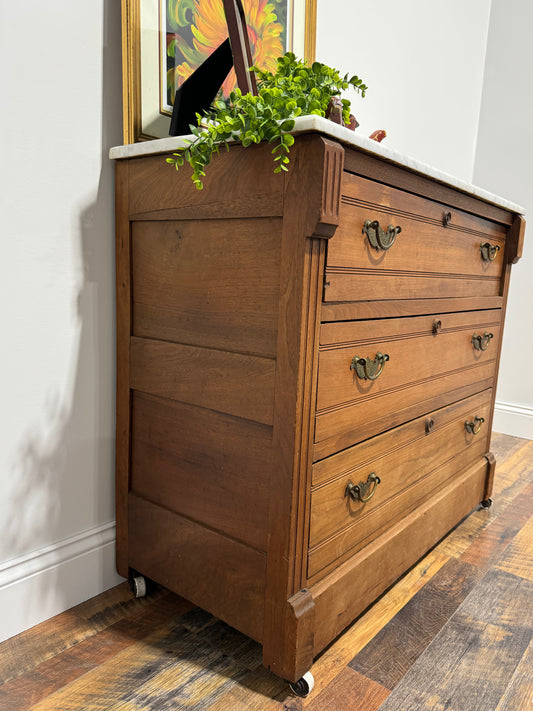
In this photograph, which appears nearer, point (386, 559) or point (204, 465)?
point (204, 465)

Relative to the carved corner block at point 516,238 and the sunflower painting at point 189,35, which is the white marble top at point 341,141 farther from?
the carved corner block at point 516,238

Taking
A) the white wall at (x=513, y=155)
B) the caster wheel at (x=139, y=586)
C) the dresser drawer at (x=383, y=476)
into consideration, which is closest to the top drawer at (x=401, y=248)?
the dresser drawer at (x=383, y=476)

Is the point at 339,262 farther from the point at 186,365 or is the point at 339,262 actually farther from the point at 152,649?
the point at 152,649

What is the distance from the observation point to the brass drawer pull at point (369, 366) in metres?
1.02

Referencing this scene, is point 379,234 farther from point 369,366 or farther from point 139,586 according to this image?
point 139,586

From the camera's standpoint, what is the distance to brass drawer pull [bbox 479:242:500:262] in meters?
1.51

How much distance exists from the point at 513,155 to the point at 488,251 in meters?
1.35

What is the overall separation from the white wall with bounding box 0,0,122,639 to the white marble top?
0.36 feet

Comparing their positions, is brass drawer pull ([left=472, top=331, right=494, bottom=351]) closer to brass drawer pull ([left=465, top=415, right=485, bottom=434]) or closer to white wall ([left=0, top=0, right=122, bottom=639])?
brass drawer pull ([left=465, top=415, right=485, bottom=434])

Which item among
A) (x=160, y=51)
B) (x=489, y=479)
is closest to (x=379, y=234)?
(x=160, y=51)

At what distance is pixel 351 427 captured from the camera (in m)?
1.04

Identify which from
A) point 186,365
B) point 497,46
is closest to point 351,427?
point 186,365

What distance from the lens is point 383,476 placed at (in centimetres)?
119

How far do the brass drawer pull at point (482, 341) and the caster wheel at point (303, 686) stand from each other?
101 cm
